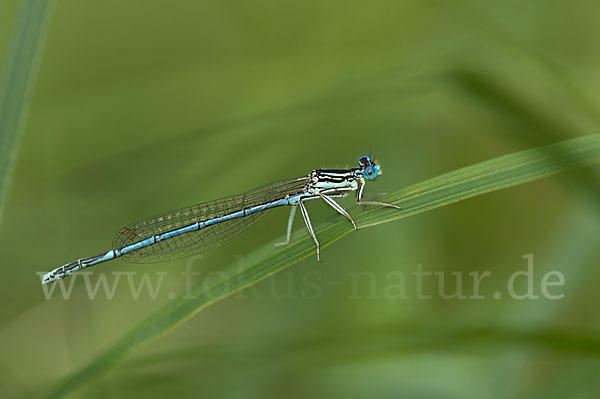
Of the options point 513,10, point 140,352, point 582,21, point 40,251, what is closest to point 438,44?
point 513,10

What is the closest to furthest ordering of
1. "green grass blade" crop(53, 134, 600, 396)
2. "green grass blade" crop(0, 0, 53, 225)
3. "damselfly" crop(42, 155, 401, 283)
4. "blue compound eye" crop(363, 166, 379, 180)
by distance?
"green grass blade" crop(53, 134, 600, 396)
"green grass blade" crop(0, 0, 53, 225)
"blue compound eye" crop(363, 166, 379, 180)
"damselfly" crop(42, 155, 401, 283)

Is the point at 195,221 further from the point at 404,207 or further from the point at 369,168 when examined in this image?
the point at 404,207

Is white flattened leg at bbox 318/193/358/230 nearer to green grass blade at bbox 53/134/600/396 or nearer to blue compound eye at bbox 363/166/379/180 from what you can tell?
green grass blade at bbox 53/134/600/396

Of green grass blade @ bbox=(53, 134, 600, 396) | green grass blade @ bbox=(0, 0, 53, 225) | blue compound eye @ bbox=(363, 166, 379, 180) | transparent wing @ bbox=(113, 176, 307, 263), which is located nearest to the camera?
green grass blade @ bbox=(53, 134, 600, 396)

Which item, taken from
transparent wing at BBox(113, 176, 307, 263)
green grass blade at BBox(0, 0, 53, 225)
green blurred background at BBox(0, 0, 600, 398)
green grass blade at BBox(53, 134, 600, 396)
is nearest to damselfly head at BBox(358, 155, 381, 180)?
green blurred background at BBox(0, 0, 600, 398)

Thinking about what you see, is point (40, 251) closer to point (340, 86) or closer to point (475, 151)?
point (340, 86)

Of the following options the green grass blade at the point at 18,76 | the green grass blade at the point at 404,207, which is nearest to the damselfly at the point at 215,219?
the green grass blade at the point at 404,207

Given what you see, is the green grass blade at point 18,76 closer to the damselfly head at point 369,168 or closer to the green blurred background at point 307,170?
the green blurred background at point 307,170
